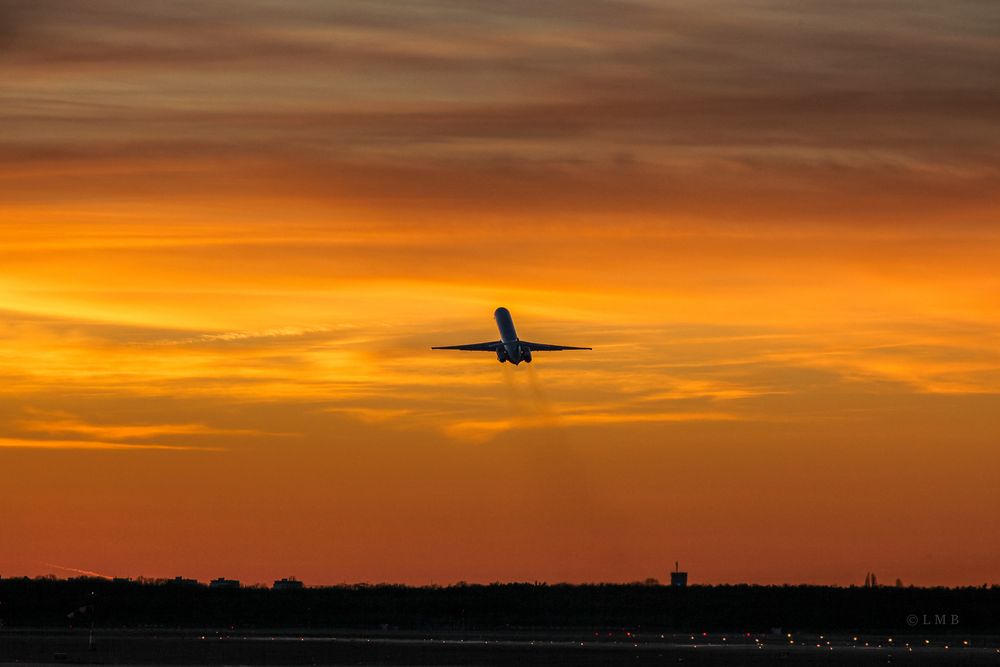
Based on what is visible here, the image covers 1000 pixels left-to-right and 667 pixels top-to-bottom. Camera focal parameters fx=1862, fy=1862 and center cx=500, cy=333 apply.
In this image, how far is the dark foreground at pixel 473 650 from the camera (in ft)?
495

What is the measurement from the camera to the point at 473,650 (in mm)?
166875

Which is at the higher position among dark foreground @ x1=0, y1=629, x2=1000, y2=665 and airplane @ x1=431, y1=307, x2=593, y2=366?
airplane @ x1=431, y1=307, x2=593, y2=366

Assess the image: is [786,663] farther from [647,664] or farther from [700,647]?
[700,647]

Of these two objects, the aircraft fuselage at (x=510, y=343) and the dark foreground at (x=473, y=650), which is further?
the aircraft fuselage at (x=510, y=343)

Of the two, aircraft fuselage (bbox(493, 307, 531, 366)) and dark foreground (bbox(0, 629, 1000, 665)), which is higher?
aircraft fuselage (bbox(493, 307, 531, 366))

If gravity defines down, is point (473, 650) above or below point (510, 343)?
below

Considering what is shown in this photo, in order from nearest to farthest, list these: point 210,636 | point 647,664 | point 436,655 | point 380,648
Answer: point 647,664 < point 436,655 < point 380,648 < point 210,636

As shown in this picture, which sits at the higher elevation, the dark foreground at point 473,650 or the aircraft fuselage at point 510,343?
the aircraft fuselage at point 510,343

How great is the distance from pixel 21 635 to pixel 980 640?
101 meters

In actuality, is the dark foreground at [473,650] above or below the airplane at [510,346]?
below

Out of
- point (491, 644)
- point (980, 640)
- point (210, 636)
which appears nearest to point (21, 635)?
point (210, 636)

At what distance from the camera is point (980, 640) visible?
196m

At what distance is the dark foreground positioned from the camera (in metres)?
151

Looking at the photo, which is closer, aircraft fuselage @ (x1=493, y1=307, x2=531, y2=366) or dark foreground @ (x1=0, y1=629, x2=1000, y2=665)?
dark foreground @ (x1=0, y1=629, x2=1000, y2=665)
